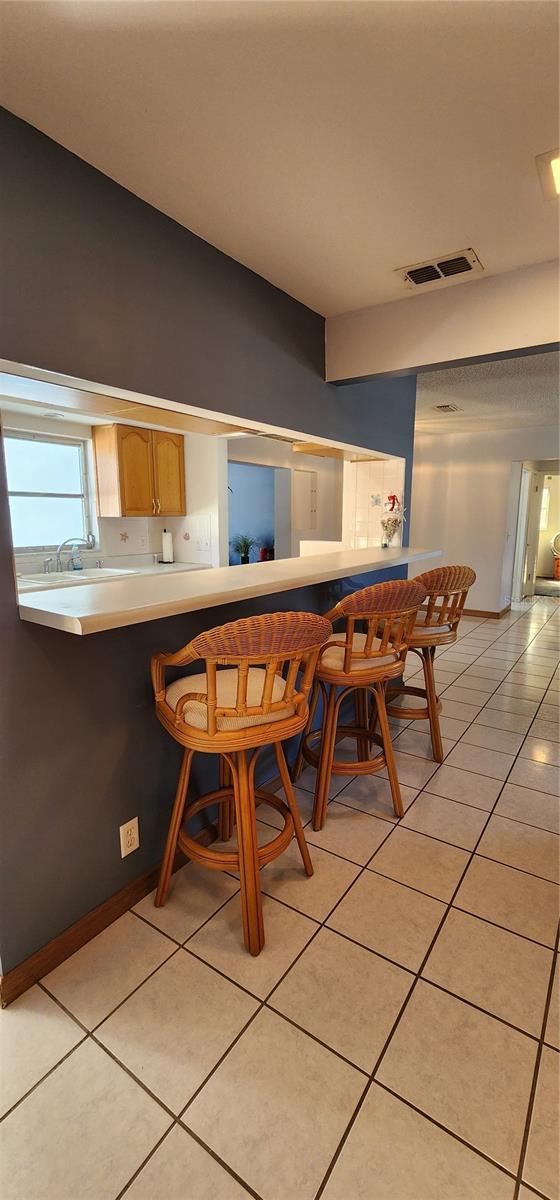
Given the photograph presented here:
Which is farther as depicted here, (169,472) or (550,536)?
(550,536)

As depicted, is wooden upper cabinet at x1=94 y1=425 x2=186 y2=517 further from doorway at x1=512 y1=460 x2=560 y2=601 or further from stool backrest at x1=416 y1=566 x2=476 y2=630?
doorway at x1=512 y1=460 x2=560 y2=601

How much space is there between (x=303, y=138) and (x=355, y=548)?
2.49 metres

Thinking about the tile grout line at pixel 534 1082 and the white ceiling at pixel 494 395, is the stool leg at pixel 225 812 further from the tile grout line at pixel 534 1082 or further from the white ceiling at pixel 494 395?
the white ceiling at pixel 494 395

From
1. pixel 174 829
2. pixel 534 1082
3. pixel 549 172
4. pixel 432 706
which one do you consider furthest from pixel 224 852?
pixel 549 172

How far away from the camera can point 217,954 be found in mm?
1580

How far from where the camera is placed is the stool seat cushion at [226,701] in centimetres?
151

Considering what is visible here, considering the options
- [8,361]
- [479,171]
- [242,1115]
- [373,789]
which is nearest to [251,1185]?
[242,1115]

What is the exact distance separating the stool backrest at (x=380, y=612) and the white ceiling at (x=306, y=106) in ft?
4.32

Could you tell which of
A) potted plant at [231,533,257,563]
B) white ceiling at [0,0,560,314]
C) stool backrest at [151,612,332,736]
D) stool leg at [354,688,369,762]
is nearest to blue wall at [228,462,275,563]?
potted plant at [231,533,257,563]

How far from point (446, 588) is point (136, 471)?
2.90 meters

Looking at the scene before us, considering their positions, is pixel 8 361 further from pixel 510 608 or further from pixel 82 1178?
pixel 510 608

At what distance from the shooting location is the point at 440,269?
2143mm

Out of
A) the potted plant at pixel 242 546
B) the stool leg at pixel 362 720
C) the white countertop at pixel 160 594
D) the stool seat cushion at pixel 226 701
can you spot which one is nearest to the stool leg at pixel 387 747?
the stool leg at pixel 362 720

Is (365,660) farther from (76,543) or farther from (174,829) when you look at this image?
(76,543)
